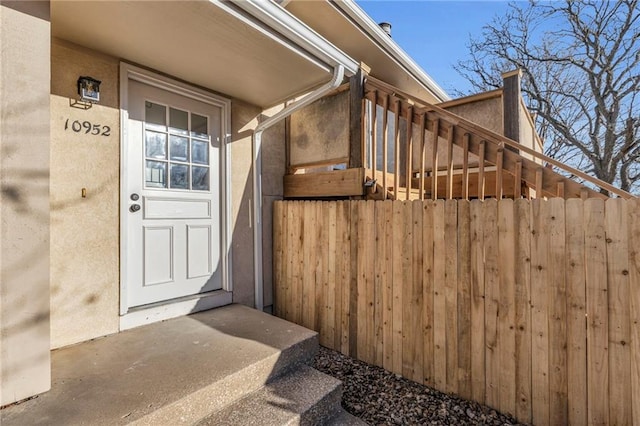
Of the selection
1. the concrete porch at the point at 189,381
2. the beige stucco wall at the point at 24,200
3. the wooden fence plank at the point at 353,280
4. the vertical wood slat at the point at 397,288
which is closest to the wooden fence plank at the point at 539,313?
the vertical wood slat at the point at 397,288

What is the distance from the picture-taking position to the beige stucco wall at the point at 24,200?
1.62 meters

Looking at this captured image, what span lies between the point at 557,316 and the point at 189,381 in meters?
2.46

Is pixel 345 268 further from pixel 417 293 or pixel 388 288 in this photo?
pixel 417 293

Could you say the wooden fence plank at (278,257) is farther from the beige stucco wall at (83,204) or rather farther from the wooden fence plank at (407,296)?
the beige stucco wall at (83,204)

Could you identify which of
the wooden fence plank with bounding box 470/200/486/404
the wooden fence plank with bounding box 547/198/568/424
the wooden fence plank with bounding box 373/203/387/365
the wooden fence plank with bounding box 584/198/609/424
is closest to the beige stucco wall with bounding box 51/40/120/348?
the wooden fence plank with bounding box 373/203/387/365

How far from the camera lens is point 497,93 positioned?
12.6ft

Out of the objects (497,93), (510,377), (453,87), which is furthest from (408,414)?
(453,87)

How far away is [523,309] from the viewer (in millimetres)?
2129

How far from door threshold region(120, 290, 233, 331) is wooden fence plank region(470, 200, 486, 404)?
8.28ft

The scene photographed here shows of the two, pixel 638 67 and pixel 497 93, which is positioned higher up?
pixel 638 67

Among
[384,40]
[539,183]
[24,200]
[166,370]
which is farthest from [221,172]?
[539,183]

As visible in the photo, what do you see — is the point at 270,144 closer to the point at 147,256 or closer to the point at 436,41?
the point at 147,256

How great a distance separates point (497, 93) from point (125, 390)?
4.80 metres

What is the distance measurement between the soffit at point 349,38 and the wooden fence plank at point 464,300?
2837mm
